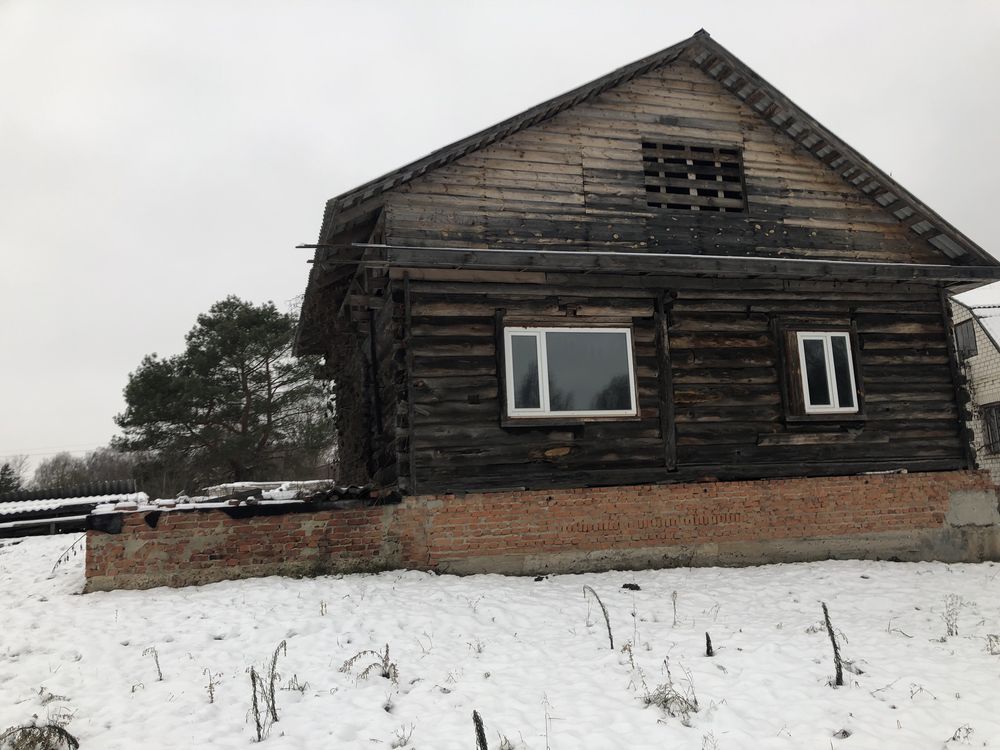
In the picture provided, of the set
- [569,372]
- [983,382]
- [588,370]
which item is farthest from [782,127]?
[983,382]

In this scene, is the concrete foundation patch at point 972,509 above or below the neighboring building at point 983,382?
below

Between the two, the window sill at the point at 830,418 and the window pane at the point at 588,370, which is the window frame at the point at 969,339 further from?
the window pane at the point at 588,370

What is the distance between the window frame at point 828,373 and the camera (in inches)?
463

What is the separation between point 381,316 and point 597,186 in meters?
3.92

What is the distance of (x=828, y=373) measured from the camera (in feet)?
39.2

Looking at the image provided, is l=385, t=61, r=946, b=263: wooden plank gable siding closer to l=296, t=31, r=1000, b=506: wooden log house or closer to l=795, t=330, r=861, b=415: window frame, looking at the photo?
l=296, t=31, r=1000, b=506: wooden log house

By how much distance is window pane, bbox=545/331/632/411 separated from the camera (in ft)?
35.0

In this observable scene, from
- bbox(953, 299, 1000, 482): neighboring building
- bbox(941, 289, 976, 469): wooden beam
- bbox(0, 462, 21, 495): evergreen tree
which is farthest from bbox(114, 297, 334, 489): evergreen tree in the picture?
bbox(953, 299, 1000, 482): neighboring building

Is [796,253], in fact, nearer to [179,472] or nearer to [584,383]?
[584,383]

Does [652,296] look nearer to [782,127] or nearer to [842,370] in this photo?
[842,370]

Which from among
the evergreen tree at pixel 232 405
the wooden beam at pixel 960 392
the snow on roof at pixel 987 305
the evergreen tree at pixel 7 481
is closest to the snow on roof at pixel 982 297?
the snow on roof at pixel 987 305

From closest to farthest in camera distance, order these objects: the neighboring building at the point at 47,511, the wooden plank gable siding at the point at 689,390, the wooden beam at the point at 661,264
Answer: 1. the wooden beam at the point at 661,264
2. the wooden plank gable siding at the point at 689,390
3. the neighboring building at the point at 47,511

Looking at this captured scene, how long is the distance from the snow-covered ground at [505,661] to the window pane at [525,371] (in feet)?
7.93

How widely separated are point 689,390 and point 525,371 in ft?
8.55
